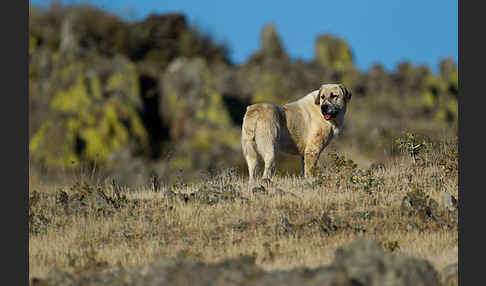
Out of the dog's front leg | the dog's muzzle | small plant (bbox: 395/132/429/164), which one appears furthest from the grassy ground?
the dog's muzzle

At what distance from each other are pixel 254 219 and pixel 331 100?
367 centimetres

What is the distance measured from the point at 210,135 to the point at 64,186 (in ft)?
105

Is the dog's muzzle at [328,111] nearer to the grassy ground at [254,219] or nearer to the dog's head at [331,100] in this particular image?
the dog's head at [331,100]

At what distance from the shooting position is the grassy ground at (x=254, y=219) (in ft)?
30.8

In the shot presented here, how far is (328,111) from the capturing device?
13.3 meters

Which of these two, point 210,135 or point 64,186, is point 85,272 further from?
point 210,135

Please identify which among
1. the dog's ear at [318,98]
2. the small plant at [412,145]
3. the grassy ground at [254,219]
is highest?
the dog's ear at [318,98]

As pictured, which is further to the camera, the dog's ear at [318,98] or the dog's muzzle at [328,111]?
the dog's ear at [318,98]

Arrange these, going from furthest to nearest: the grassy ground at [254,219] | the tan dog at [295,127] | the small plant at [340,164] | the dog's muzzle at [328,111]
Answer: the dog's muzzle at [328,111]
the small plant at [340,164]
the tan dog at [295,127]
the grassy ground at [254,219]

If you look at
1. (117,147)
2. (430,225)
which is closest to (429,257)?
(430,225)

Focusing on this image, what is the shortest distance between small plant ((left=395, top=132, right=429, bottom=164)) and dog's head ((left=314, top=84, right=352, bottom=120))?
1.36 meters

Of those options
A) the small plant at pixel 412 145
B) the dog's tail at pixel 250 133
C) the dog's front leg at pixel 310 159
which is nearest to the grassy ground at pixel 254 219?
the dog's front leg at pixel 310 159

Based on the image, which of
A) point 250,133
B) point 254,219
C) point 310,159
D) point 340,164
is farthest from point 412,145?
point 254,219

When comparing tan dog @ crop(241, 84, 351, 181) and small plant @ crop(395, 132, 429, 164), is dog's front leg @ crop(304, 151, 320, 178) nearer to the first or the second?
tan dog @ crop(241, 84, 351, 181)
